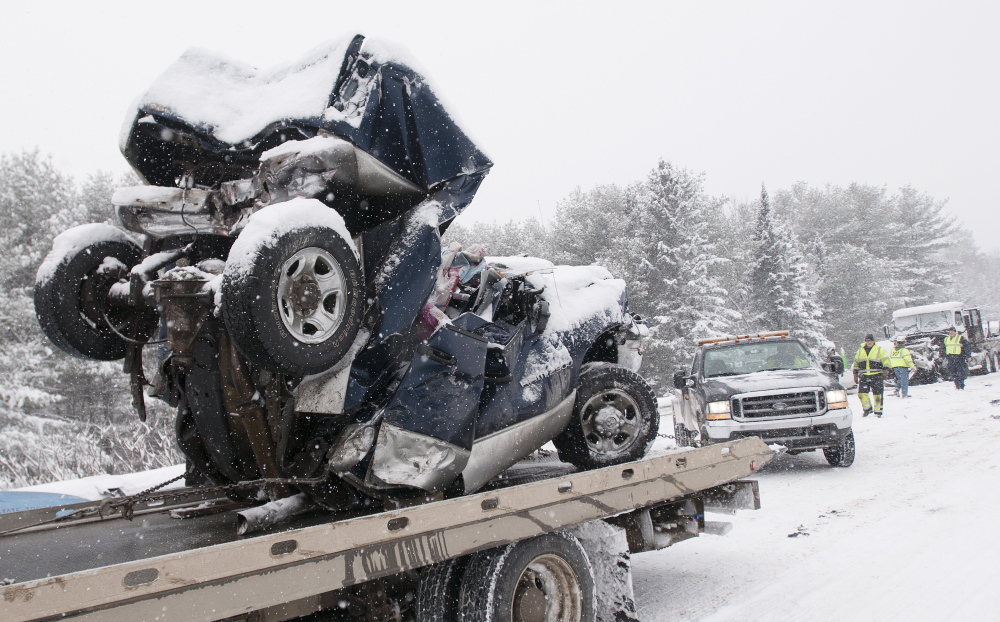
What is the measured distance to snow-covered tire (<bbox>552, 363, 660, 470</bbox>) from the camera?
4676 mm

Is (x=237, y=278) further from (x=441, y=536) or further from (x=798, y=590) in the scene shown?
(x=798, y=590)

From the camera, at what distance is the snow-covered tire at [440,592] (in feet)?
10.8

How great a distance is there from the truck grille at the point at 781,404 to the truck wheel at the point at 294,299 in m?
7.06

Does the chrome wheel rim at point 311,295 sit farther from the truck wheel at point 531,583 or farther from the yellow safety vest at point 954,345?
the yellow safety vest at point 954,345

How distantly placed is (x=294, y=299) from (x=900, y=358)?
62.7 feet

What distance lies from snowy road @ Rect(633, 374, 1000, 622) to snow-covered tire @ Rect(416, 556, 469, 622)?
5.74 ft

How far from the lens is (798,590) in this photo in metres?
4.79

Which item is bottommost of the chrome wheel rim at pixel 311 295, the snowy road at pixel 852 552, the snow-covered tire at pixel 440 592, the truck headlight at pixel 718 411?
the snowy road at pixel 852 552

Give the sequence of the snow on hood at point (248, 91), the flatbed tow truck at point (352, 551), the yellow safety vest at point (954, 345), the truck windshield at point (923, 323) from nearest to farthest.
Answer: the flatbed tow truck at point (352, 551) < the snow on hood at point (248, 91) < the yellow safety vest at point (954, 345) < the truck windshield at point (923, 323)

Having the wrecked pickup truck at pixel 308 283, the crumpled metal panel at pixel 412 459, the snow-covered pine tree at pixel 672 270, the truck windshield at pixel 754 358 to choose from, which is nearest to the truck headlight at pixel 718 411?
the truck windshield at pixel 754 358

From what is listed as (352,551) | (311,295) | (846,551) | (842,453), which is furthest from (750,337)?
(352,551)

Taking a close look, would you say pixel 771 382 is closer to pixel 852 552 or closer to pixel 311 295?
pixel 852 552

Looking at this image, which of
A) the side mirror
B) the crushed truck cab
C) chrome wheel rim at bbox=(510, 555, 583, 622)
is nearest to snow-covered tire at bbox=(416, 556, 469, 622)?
chrome wheel rim at bbox=(510, 555, 583, 622)

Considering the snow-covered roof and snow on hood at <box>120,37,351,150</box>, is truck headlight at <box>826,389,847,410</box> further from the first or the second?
the snow-covered roof
